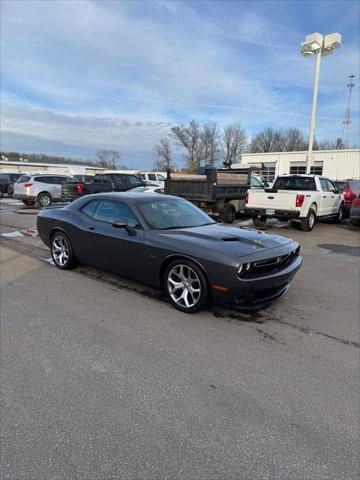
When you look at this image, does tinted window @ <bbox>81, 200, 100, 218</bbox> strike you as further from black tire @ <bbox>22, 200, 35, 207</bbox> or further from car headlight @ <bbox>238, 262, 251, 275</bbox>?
black tire @ <bbox>22, 200, 35, 207</bbox>

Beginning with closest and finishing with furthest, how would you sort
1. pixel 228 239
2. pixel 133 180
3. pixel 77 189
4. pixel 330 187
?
pixel 228 239
pixel 330 187
pixel 77 189
pixel 133 180

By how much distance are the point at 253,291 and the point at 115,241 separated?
2173 millimetres

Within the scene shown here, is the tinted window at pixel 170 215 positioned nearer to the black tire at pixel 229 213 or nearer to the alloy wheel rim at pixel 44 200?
the black tire at pixel 229 213

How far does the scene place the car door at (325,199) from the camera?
12236 mm

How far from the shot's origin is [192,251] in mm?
4180

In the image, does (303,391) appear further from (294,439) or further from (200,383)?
(200,383)

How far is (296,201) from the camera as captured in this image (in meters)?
11.0

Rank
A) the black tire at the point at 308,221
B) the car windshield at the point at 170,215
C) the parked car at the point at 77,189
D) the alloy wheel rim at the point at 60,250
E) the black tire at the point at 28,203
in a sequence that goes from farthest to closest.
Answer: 1. the black tire at the point at 28,203
2. the parked car at the point at 77,189
3. the black tire at the point at 308,221
4. the alloy wheel rim at the point at 60,250
5. the car windshield at the point at 170,215

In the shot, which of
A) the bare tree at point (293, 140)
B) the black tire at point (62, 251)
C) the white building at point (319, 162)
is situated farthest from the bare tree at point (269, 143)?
the black tire at point (62, 251)

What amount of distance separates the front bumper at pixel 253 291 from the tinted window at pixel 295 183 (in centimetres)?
870

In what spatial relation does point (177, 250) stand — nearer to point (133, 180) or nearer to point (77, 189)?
point (77, 189)

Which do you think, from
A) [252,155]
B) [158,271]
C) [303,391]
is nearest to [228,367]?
[303,391]

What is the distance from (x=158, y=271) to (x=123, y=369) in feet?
5.47

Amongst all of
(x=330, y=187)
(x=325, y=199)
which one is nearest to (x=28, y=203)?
(x=325, y=199)
